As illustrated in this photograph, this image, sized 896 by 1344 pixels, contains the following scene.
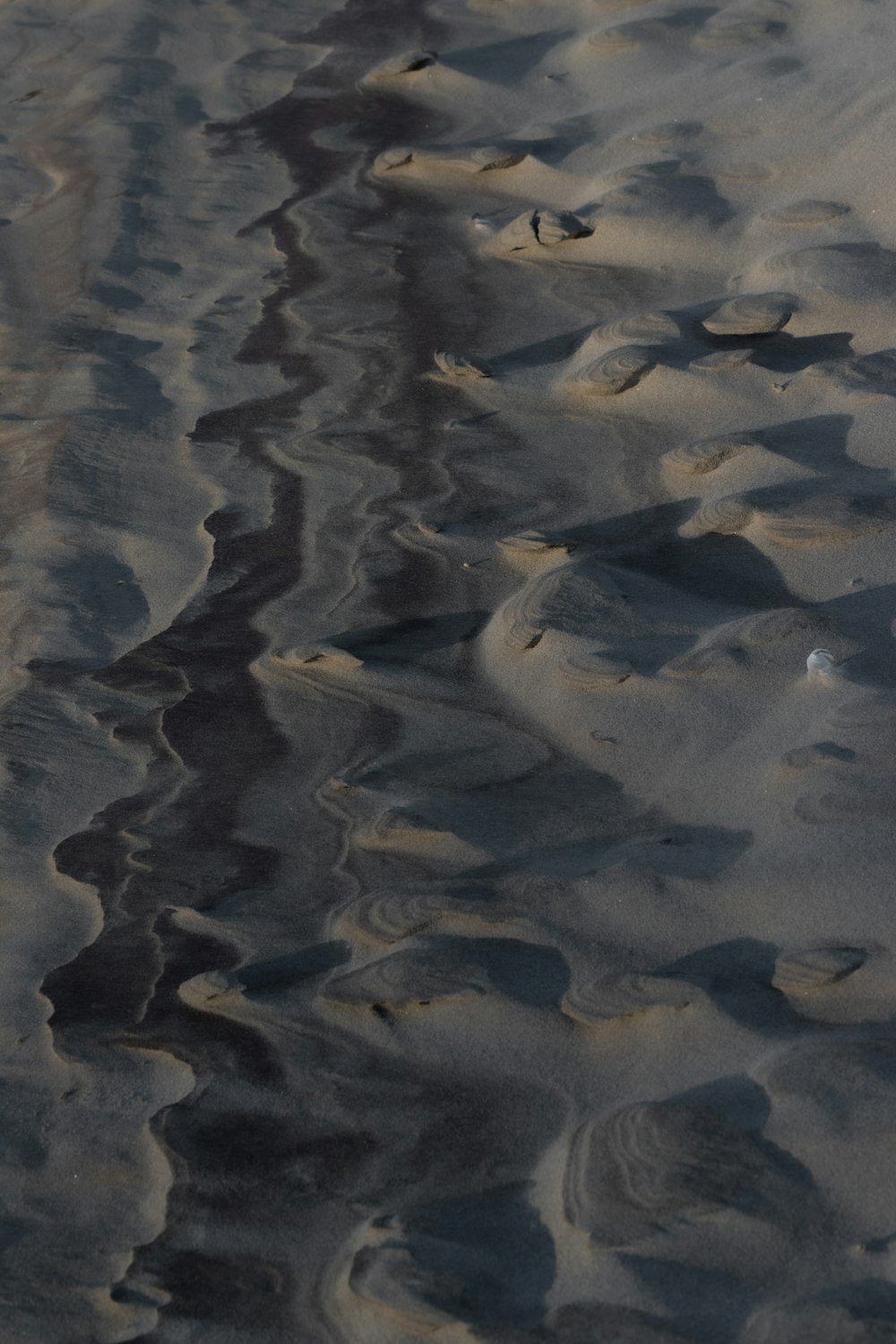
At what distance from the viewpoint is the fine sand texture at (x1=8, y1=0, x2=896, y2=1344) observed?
1232mm

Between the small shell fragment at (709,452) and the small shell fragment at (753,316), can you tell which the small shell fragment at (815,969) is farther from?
the small shell fragment at (753,316)

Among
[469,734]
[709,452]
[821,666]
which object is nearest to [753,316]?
[709,452]

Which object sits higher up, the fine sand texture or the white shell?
the white shell

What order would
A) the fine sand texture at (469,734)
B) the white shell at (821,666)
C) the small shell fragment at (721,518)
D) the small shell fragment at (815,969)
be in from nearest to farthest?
the fine sand texture at (469,734), the small shell fragment at (815,969), the white shell at (821,666), the small shell fragment at (721,518)

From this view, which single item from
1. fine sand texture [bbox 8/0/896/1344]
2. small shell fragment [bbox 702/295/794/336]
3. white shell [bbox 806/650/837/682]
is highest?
small shell fragment [bbox 702/295/794/336]

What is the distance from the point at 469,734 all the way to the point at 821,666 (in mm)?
446

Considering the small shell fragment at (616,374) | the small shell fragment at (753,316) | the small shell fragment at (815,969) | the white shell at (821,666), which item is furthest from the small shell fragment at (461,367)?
the small shell fragment at (815,969)

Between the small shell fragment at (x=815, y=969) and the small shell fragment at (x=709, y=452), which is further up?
the small shell fragment at (x=709, y=452)

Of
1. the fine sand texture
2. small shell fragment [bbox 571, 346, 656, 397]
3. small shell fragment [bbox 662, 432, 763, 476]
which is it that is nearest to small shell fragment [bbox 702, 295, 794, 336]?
the fine sand texture

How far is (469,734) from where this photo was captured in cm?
180

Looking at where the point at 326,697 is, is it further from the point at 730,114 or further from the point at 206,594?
the point at 730,114

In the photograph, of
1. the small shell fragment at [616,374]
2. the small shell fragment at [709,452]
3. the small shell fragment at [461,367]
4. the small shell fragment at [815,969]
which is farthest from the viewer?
the small shell fragment at [461,367]

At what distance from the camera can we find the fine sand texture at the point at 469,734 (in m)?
1.23

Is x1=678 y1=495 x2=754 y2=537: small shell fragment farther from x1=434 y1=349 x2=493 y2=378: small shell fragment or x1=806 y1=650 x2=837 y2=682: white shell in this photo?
x1=434 y1=349 x2=493 y2=378: small shell fragment
